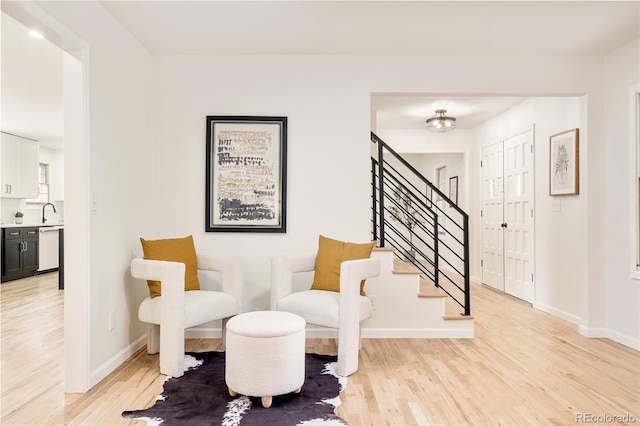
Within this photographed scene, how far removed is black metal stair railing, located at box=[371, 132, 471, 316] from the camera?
12.6 ft

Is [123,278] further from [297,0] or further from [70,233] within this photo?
[297,0]

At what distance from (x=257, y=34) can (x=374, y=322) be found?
8.66 feet

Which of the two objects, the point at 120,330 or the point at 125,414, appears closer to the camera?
the point at 125,414

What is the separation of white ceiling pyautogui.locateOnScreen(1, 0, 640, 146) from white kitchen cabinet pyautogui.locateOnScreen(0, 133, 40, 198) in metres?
3.97

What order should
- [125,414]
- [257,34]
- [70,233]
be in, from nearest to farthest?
[125,414]
[70,233]
[257,34]

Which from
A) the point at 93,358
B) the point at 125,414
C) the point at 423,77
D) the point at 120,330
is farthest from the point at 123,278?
the point at 423,77

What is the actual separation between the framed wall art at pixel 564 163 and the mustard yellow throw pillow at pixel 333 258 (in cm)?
240

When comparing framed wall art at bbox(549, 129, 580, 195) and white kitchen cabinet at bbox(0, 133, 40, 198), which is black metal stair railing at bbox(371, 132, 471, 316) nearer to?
framed wall art at bbox(549, 129, 580, 195)

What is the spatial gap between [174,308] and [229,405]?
30.2 inches

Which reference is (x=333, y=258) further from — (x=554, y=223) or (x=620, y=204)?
(x=554, y=223)

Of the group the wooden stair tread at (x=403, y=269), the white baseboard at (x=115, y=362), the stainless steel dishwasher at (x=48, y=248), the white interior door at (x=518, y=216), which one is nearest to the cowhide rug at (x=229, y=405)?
the white baseboard at (x=115, y=362)

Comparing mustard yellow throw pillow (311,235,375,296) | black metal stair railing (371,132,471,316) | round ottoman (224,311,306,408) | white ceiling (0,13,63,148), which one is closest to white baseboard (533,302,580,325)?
black metal stair railing (371,132,471,316)

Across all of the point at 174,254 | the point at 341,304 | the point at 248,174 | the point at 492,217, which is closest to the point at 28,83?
the point at 248,174

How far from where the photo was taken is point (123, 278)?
3.04m
